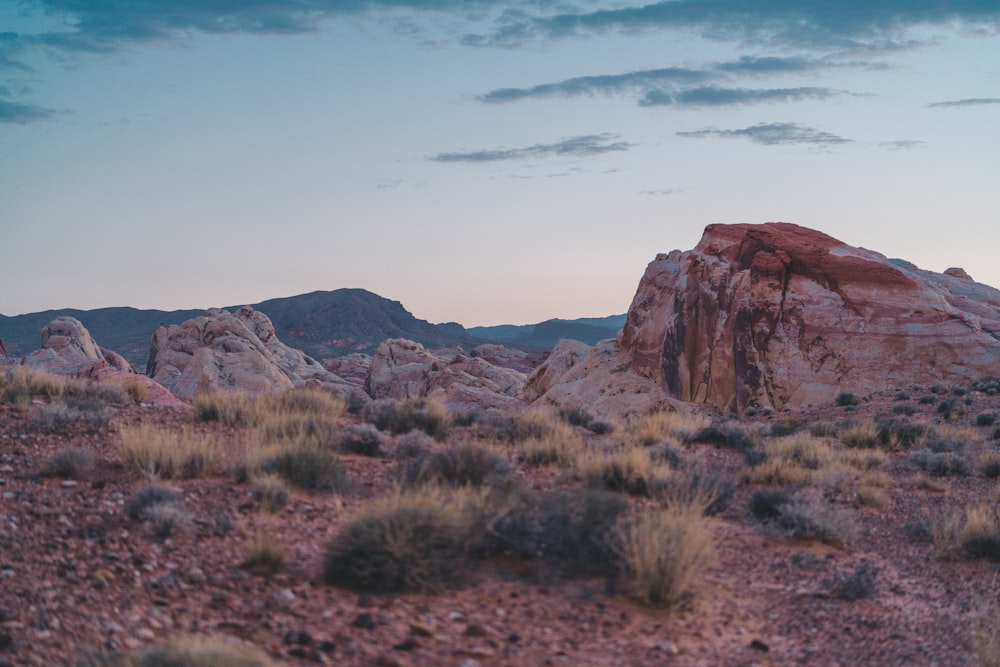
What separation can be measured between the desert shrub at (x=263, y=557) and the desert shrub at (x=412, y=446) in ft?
12.8

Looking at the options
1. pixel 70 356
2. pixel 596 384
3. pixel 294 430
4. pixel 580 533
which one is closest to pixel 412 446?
pixel 294 430

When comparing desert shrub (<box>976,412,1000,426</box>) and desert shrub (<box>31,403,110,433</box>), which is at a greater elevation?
desert shrub (<box>31,403,110,433</box>)

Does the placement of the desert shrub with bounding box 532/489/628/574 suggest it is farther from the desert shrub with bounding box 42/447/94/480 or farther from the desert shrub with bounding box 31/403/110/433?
the desert shrub with bounding box 31/403/110/433

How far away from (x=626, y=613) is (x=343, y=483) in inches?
143

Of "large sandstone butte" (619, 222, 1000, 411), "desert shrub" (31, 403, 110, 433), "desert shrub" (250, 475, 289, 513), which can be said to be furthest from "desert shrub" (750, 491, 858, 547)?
"large sandstone butte" (619, 222, 1000, 411)

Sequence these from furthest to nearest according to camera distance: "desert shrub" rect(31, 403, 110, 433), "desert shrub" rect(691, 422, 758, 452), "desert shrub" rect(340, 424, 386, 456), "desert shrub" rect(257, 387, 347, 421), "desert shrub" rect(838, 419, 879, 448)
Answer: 1. "desert shrub" rect(838, 419, 879, 448)
2. "desert shrub" rect(691, 422, 758, 452)
3. "desert shrub" rect(257, 387, 347, 421)
4. "desert shrub" rect(340, 424, 386, 456)
5. "desert shrub" rect(31, 403, 110, 433)

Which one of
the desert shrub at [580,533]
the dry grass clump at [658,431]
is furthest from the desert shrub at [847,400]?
the desert shrub at [580,533]

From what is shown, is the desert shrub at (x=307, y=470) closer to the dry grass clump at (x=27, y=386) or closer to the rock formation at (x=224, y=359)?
the dry grass clump at (x=27, y=386)

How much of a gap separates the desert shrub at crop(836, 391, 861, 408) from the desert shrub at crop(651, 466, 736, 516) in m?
17.9

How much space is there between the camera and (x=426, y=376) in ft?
137

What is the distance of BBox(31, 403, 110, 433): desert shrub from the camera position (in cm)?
1007

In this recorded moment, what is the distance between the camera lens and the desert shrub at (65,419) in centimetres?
1007

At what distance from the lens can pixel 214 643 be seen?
4520 millimetres

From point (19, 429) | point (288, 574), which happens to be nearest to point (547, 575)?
point (288, 574)
